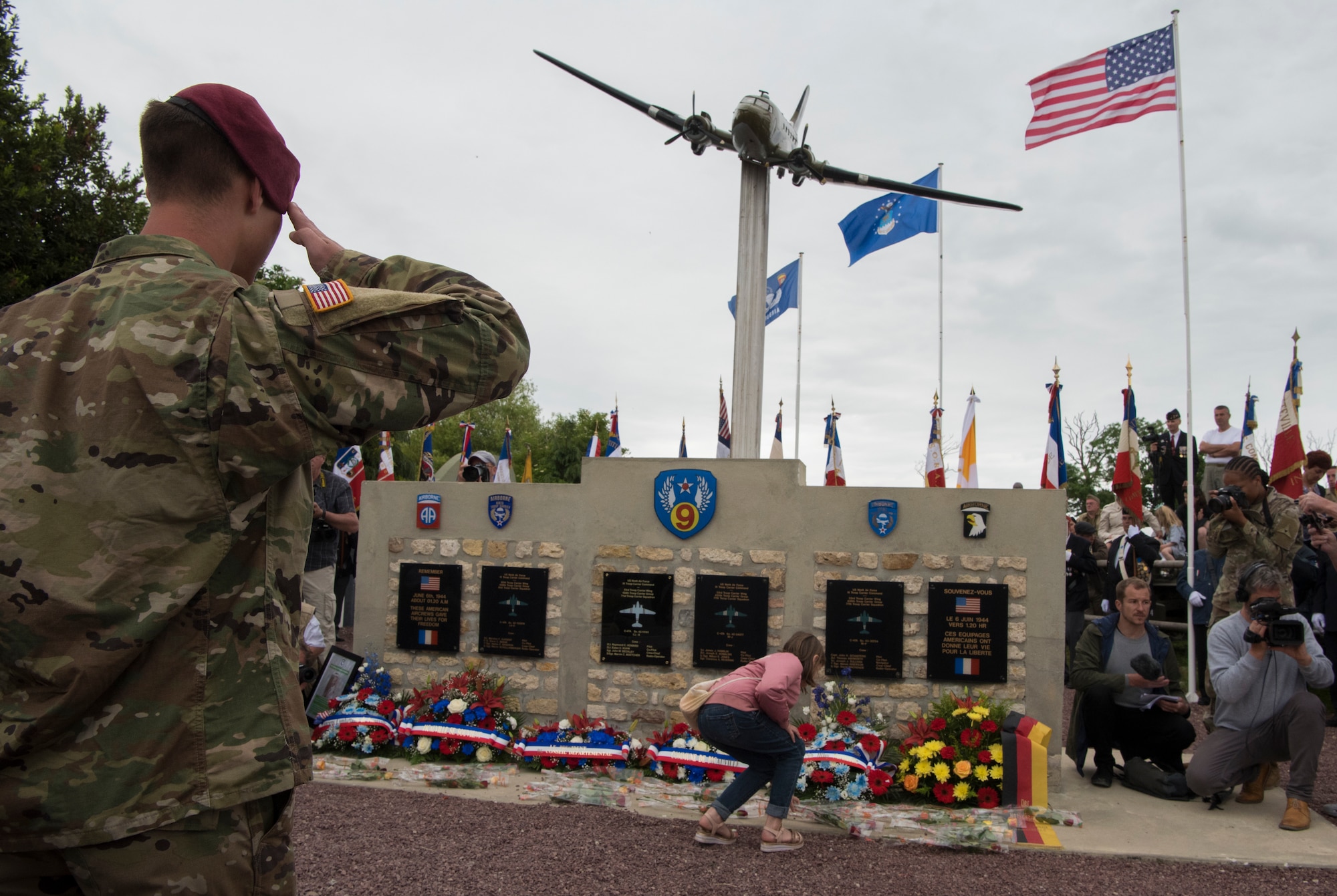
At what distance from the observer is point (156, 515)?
4.31 ft

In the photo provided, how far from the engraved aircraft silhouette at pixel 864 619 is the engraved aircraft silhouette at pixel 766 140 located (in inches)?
157


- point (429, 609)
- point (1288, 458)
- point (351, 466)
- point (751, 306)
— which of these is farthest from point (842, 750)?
point (351, 466)

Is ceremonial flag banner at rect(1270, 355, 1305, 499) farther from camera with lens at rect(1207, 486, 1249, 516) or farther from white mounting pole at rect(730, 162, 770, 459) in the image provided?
white mounting pole at rect(730, 162, 770, 459)

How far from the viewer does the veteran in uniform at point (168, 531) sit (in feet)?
4.22

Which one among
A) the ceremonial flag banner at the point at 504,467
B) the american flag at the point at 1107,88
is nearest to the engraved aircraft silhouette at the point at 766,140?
the american flag at the point at 1107,88

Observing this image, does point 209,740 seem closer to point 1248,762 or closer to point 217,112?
point 217,112

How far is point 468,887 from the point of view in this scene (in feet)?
14.2

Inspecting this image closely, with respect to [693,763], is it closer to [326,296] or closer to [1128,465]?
[326,296]

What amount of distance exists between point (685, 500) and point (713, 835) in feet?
8.67

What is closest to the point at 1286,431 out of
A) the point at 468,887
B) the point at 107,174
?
the point at 468,887

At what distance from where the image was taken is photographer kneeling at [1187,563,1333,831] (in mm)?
Answer: 5543

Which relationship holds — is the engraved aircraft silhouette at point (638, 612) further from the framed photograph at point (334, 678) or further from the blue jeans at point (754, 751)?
the framed photograph at point (334, 678)

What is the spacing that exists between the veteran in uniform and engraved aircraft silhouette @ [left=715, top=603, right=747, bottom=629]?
554 centimetres

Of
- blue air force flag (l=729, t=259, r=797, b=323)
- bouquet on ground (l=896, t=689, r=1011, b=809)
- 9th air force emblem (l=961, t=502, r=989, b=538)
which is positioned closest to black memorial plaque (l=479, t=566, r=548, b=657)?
bouquet on ground (l=896, t=689, r=1011, b=809)
